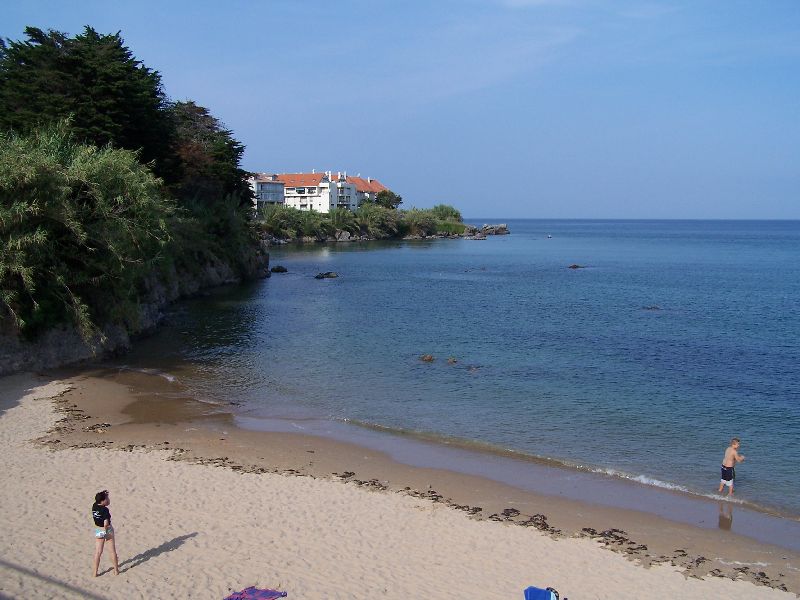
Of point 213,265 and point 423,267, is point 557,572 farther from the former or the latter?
point 423,267

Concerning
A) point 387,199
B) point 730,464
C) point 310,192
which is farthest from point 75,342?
point 387,199

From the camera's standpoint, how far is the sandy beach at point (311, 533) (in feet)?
36.2

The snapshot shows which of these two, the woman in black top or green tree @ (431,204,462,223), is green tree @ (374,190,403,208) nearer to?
green tree @ (431,204,462,223)

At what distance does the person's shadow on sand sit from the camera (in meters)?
11.3

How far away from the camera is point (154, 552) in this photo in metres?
11.8

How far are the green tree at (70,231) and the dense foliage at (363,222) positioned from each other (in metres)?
86.8

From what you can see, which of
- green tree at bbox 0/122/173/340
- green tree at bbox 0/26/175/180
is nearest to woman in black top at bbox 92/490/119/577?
green tree at bbox 0/122/173/340

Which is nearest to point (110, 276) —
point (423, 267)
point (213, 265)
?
point (213, 265)

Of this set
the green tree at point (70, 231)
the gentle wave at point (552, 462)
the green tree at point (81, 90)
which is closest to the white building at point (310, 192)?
the green tree at point (81, 90)

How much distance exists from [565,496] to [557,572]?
4229 mm

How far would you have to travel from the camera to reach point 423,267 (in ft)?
266

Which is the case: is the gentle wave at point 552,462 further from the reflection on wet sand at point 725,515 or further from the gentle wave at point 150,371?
the gentle wave at point 150,371

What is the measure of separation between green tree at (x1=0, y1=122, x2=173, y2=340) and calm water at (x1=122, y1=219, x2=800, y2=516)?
4475 millimetres

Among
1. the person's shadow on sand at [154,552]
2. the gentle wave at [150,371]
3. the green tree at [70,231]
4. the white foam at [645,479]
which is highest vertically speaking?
the green tree at [70,231]
